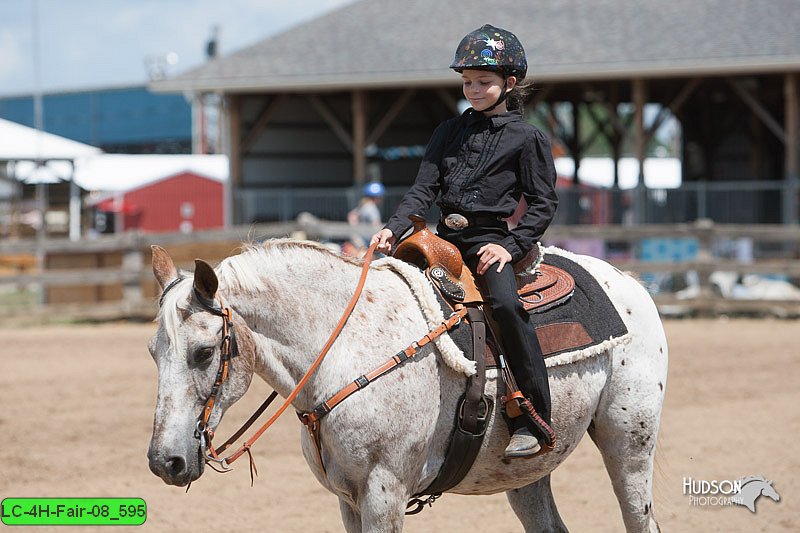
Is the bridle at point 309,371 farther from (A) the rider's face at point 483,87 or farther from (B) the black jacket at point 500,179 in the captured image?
(A) the rider's face at point 483,87

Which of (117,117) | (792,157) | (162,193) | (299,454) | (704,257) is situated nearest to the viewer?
(299,454)

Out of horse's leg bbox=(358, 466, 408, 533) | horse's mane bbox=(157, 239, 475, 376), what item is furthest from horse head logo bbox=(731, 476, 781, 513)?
horse's leg bbox=(358, 466, 408, 533)

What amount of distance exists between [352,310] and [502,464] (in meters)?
0.88

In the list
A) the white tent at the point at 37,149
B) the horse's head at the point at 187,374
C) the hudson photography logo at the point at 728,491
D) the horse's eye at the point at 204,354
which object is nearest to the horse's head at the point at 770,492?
the hudson photography logo at the point at 728,491

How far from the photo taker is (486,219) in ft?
12.9

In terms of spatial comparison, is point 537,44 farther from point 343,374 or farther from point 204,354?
point 204,354

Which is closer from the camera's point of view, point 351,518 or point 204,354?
point 204,354

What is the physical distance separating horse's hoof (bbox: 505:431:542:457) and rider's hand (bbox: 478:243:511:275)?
2.14 ft

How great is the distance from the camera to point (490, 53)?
12.7 ft

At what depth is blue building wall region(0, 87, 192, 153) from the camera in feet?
137

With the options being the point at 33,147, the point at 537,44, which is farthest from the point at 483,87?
the point at 33,147

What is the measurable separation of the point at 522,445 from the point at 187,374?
131cm

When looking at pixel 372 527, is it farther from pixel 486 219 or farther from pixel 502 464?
pixel 486 219

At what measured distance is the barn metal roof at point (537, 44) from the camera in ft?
61.4
